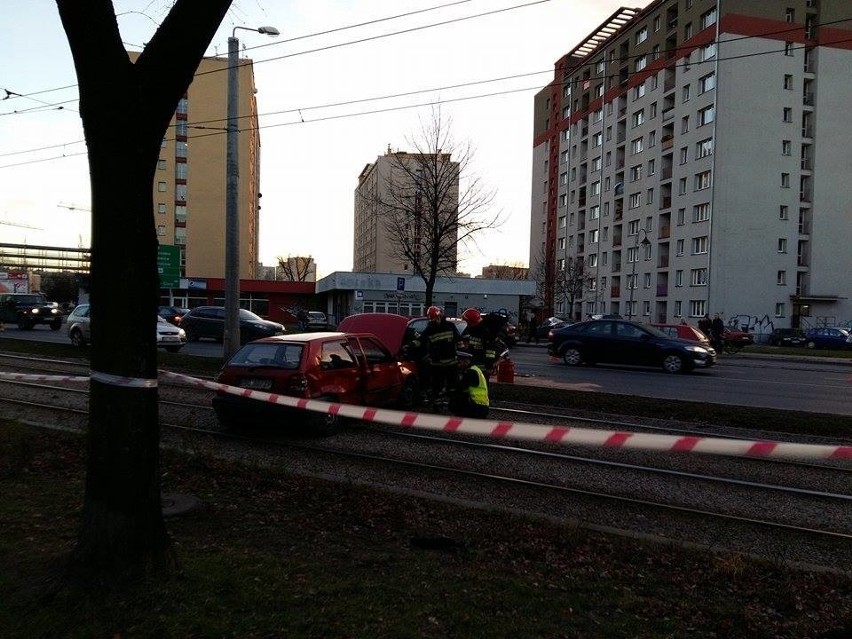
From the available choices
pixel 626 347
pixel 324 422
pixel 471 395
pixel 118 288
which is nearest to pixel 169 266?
pixel 626 347

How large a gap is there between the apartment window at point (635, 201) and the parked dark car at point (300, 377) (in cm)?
5591

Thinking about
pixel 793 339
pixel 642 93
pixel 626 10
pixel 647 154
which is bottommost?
pixel 793 339

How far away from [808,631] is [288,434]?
6590 millimetres

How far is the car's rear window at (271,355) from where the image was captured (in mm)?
8414

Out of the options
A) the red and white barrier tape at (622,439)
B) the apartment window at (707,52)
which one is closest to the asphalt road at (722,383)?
the red and white barrier tape at (622,439)

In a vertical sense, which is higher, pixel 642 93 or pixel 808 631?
pixel 642 93

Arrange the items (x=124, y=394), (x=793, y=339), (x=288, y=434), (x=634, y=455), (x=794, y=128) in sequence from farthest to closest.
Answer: (x=794, y=128)
(x=793, y=339)
(x=288, y=434)
(x=634, y=455)
(x=124, y=394)

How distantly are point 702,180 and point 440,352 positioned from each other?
48270mm

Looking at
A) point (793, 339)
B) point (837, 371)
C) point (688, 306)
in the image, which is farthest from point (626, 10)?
point (837, 371)

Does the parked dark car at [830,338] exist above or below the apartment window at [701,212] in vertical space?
below

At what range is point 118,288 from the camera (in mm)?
3729

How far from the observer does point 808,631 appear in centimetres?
361

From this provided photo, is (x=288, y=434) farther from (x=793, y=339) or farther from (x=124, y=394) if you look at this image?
(x=793, y=339)

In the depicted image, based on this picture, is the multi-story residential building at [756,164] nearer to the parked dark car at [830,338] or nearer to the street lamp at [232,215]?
the parked dark car at [830,338]
